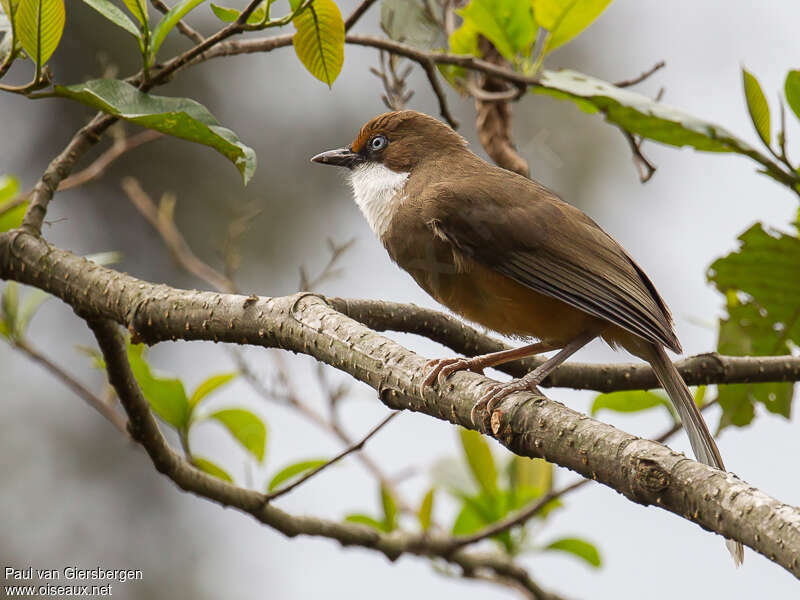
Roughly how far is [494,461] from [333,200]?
4.72 m

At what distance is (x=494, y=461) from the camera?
3.83 metres

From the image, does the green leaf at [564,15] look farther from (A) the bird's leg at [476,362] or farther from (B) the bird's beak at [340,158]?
(B) the bird's beak at [340,158]

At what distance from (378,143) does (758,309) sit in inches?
66.5

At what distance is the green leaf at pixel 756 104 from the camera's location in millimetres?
2621

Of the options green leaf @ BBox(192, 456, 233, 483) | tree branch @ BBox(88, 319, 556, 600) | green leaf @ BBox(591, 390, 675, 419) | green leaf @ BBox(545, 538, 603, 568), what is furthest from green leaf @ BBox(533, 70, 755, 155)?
green leaf @ BBox(545, 538, 603, 568)

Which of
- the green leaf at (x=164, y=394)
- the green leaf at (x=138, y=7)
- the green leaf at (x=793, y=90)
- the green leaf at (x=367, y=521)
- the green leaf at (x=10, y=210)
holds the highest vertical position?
the green leaf at (x=793, y=90)

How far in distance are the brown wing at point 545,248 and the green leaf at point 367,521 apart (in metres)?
1.16

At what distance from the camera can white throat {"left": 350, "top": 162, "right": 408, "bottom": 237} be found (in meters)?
3.52

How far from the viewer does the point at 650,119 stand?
8.77 ft

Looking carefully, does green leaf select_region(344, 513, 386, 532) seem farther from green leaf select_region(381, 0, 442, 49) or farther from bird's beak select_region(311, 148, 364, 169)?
green leaf select_region(381, 0, 442, 49)

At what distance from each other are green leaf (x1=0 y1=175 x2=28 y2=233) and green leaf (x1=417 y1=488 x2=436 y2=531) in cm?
181

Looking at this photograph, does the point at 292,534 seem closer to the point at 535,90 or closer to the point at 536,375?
the point at 536,375

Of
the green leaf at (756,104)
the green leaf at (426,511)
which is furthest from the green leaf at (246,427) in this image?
the green leaf at (756,104)

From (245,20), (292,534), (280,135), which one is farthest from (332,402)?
(280,135)
